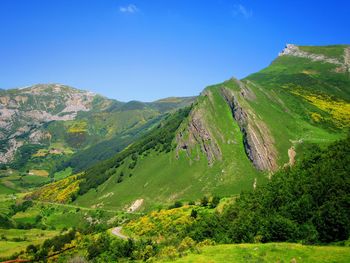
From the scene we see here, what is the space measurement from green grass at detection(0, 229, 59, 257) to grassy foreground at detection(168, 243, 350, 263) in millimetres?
115182

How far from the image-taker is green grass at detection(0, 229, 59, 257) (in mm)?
149950

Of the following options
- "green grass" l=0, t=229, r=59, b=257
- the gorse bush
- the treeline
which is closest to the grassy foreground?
the treeline

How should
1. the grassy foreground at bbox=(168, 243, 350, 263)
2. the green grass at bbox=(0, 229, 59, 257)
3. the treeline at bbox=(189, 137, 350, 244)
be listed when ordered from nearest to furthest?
the grassy foreground at bbox=(168, 243, 350, 263) → the treeline at bbox=(189, 137, 350, 244) → the green grass at bbox=(0, 229, 59, 257)

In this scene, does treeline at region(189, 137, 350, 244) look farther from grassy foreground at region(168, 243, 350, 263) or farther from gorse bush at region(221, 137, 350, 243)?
grassy foreground at region(168, 243, 350, 263)

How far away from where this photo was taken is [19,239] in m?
175

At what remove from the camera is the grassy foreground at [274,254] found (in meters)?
46.9

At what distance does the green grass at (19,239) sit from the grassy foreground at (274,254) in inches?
4535

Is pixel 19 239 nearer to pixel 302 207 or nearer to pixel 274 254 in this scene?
pixel 302 207

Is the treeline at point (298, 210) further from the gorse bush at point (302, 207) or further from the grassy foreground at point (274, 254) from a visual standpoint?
the grassy foreground at point (274, 254)

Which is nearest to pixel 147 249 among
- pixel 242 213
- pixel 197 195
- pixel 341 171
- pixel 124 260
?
pixel 124 260

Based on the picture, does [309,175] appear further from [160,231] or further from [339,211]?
[160,231]

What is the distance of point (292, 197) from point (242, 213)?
46.5ft

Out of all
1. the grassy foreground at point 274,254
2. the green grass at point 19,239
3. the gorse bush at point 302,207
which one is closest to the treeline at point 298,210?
the gorse bush at point 302,207

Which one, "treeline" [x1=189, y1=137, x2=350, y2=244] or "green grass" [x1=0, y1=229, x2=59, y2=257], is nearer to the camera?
"treeline" [x1=189, y1=137, x2=350, y2=244]
